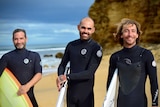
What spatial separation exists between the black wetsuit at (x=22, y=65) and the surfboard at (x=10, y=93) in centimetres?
6

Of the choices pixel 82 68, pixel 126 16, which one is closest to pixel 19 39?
pixel 82 68

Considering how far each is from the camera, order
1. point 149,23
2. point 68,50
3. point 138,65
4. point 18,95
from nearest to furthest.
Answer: point 138,65, point 18,95, point 68,50, point 149,23

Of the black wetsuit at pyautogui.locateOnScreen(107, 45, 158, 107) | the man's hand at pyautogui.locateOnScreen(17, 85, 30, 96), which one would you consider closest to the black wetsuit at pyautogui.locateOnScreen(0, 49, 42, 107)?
the man's hand at pyautogui.locateOnScreen(17, 85, 30, 96)

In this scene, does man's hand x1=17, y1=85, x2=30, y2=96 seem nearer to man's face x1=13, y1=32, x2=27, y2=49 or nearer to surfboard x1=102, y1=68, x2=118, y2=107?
man's face x1=13, y1=32, x2=27, y2=49

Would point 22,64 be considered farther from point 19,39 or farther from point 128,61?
point 128,61

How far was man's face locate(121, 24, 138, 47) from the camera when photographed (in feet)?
10.1

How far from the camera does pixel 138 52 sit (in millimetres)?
3133

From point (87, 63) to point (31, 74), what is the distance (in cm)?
68

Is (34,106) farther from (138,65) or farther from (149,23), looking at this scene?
(149,23)

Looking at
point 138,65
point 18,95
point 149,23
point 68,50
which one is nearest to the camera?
point 138,65

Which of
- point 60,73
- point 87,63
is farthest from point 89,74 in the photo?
point 60,73

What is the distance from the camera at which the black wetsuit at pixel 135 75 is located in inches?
120

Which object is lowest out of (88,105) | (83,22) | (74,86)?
(88,105)

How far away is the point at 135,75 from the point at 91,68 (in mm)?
595
